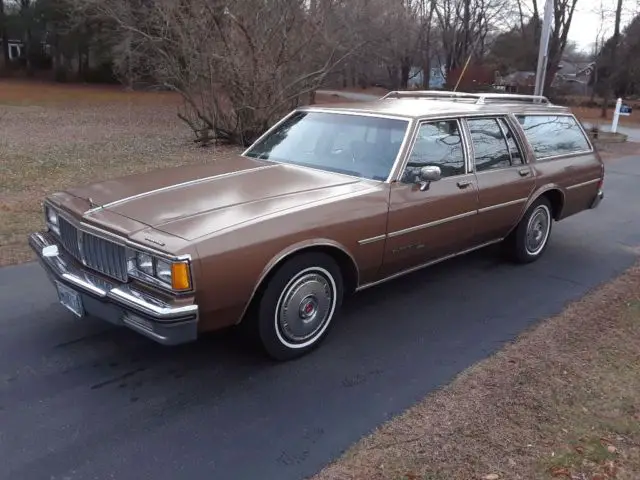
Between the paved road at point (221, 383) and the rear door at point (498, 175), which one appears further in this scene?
the rear door at point (498, 175)

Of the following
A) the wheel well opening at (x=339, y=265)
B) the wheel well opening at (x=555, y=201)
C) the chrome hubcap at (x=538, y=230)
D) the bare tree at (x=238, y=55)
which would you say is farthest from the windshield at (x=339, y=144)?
the bare tree at (x=238, y=55)

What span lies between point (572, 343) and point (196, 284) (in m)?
2.72

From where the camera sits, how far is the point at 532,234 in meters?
5.93

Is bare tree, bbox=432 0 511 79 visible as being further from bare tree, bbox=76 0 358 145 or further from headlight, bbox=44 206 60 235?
headlight, bbox=44 206 60 235

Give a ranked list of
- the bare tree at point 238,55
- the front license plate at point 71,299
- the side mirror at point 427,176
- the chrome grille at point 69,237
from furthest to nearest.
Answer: the bare tree at point 238,55
the side mirror at point 427,176
the chrome grille at point 69,237
the front license plate at point 71,299

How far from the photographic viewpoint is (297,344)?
12.7 feet

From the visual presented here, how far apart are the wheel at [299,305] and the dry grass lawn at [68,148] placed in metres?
3.13

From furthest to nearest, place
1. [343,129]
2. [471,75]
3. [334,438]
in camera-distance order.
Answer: [471,75]
[343,129]
[334,438]

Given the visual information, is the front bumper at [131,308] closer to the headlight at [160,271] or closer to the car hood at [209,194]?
the headlight at [160,271]

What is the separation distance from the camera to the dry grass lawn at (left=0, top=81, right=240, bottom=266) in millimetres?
7367

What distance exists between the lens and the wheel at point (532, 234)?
5746 mm

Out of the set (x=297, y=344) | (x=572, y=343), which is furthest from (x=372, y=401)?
(x=572, y=343)

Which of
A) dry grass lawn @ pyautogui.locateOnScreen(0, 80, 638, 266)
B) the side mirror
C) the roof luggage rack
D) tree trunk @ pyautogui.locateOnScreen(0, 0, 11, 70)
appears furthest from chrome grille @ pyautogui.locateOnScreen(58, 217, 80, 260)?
tree trunk @ pyautogui.locateOnScreen(0, 0, 11, 70)

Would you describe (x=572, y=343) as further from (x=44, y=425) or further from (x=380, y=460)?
(x=44, y=425)
